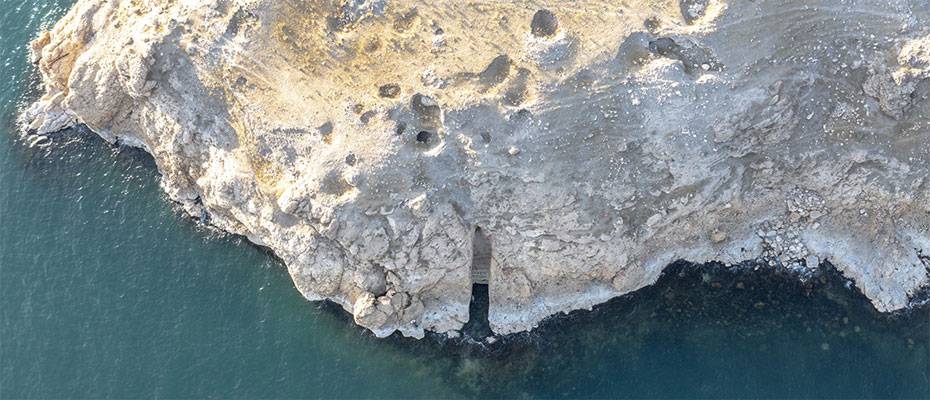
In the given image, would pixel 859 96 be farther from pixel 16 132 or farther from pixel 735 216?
pixel 16 132

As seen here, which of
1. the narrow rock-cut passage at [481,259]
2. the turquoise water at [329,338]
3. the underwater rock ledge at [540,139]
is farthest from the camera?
the narrow rock-cut passage at [481,259]

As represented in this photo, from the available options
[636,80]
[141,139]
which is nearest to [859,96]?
[636,80]

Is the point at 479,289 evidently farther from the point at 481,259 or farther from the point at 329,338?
the point at 329,338

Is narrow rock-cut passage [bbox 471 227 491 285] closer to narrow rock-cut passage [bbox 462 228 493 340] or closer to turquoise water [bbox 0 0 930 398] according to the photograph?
narrow rock-cut passage [bbox 462 228 493 340]

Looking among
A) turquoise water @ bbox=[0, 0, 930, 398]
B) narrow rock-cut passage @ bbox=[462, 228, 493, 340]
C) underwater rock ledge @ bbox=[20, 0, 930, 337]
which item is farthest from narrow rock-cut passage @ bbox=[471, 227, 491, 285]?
turquoise water @ bbox=[0, 0, 930, 398]

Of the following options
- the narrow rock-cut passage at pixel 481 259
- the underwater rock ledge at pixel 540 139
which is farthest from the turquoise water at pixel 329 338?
the narrow rock-cut passage at pixel 481 259

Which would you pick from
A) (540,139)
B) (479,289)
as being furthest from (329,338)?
(540,139)

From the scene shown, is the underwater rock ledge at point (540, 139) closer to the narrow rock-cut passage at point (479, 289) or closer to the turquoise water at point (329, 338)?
the narrow rock-cut passage at point (479, 289)
